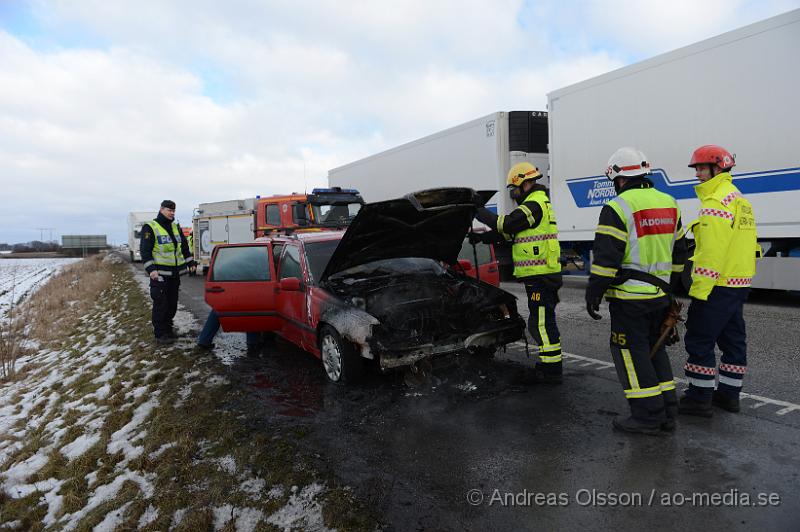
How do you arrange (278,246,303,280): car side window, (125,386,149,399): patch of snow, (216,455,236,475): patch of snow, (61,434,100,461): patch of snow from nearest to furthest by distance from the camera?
(216,455,236,475): patch of snow
(61,434,100,461): patch of snow
(125,386,149,399): patch of snow
(278,246,303,280): car side window

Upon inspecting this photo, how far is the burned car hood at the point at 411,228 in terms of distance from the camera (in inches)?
178

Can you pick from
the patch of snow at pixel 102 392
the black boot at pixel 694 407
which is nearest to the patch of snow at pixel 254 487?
the black boot at pixel 694 407

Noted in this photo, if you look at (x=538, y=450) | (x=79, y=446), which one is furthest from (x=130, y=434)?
(x=538, y=450)

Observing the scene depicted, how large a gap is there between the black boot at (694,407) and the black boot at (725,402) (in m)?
0.15

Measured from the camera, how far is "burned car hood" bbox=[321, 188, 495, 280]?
4512 millimetres

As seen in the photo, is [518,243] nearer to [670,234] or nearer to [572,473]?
[670,234]

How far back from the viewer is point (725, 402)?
3.80m

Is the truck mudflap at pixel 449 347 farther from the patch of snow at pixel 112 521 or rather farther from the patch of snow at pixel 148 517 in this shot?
the patch of snow at pixel 112 521

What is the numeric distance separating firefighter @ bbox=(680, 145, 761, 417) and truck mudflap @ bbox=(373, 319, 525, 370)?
4.83 ft

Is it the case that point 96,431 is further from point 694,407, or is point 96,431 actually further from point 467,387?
point 694,407

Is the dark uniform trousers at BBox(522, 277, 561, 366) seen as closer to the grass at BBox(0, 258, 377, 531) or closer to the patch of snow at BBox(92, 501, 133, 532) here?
the grass at BBox(0, 258, 377, 531)

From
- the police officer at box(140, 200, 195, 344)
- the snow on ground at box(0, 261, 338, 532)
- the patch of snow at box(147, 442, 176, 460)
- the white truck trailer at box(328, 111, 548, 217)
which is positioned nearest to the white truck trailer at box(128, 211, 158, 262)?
the white truck trailer at box(328, 111, 548, 217)

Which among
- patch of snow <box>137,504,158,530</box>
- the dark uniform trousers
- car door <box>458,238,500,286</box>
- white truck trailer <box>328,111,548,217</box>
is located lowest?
patch of snow <box>137,504,158,530</box>

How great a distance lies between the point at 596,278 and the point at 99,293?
17278mm
